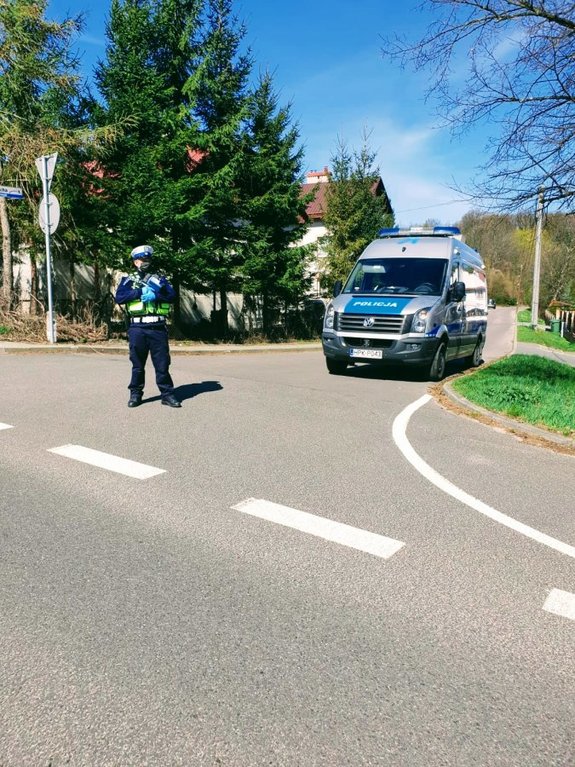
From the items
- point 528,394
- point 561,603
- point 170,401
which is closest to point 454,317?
point 528,394

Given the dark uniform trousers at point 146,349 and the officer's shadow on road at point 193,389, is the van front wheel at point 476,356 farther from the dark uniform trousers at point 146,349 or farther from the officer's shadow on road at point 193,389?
the dark uniform trousers at point 146,349

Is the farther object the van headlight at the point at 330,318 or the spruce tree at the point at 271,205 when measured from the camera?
the spruce tree at the point at 271,205

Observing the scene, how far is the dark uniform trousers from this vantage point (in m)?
7.32

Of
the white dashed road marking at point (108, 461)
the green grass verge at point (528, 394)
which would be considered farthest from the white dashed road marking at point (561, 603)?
the green grass verge at point (528, 394)

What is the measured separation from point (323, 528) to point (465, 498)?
4.35 ft

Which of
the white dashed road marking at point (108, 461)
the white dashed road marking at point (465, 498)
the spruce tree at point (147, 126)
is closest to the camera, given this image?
the white dashed road marking at point (465, 498)

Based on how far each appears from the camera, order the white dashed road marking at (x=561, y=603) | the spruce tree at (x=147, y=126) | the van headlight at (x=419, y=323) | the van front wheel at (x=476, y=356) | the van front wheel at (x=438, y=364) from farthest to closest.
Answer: the spruce tree at (x=147, y=126) → the van front wheel at (x=476, y=356) → the van front wheel at (x=438, y=364) → the van headlight at (x=419, y=323) → the white dashed road marking at (x=561, y=603)

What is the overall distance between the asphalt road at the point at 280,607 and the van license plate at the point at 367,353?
15.6 feet

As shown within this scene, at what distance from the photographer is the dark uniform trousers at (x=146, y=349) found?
7.32 m

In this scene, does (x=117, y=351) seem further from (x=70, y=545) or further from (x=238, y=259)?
(x=70, y=545)

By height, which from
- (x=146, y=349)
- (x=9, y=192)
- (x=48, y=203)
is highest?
(x=9, y=192)

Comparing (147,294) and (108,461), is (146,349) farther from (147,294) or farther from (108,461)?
(108,461)

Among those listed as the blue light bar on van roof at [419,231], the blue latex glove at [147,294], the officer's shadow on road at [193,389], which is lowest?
the officer's shadow on road at [193,389]

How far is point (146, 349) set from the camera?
741cm
